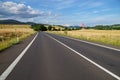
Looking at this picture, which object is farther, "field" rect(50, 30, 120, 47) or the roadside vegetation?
the roadside vegetation

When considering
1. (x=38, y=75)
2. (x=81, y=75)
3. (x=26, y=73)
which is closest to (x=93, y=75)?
(x=81, y=75)

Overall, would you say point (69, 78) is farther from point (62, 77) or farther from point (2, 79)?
point (2, 79)

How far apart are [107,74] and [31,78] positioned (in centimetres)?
270

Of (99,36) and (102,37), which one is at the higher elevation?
(102,37)

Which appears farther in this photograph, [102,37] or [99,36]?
[99,36]

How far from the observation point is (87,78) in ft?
24.8

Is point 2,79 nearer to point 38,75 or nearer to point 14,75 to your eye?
point 14,75

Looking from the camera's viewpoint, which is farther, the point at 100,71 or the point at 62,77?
the point at 100,71

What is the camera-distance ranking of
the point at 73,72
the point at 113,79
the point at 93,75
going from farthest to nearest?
the point at 73,72 < the point at 93,75 < the point at 113,79

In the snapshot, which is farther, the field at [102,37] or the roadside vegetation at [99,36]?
the roadside vegetation at [99,36]

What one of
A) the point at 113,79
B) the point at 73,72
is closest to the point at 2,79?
the point at 73,72

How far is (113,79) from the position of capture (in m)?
7.39

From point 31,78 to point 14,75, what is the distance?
0.90 metres

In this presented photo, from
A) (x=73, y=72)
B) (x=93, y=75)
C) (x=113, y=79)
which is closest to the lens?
(x=113, y=79)
